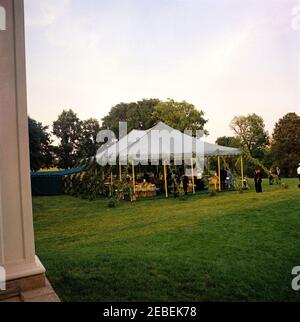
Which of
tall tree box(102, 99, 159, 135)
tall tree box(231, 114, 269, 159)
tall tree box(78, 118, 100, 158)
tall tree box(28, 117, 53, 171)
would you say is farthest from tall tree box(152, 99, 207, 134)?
tall tree box(28, 117, 53, 171)

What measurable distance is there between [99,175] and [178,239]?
780 cm

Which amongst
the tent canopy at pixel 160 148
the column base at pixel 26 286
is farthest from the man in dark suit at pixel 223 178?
the column base at pixel 26 286

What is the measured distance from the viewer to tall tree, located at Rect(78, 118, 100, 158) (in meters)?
24.2

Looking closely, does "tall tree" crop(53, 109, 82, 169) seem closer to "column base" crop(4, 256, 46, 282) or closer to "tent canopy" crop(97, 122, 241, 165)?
"tent canopy" crop(97, 122, 241, 165)

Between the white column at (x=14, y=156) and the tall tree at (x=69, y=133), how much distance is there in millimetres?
21131

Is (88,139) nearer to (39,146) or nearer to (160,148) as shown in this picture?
(39,146)

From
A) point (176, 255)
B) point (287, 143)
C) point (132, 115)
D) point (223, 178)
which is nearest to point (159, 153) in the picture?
point (223, 178)

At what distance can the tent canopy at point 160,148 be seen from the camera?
A: 1059cm

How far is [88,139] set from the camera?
25.4 meters

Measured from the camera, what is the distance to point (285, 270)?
3092 millimetres

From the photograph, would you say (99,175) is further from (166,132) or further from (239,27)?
(239,27)

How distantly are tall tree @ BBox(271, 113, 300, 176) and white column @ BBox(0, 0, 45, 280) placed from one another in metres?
19.8

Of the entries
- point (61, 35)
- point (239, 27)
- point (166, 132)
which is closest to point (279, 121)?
point (166, 132)

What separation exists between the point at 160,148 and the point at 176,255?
7413 millimetres
